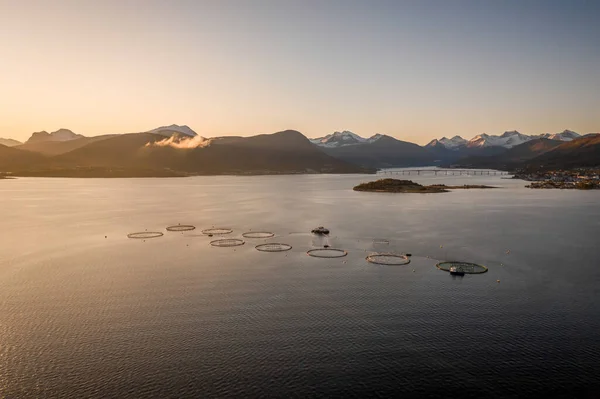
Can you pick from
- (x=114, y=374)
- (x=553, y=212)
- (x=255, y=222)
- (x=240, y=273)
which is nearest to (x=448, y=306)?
(x=240, y=273)

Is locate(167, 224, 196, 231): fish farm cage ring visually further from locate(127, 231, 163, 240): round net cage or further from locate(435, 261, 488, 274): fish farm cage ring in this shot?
locate(435, 261, 488, 274): fish farm cage ring

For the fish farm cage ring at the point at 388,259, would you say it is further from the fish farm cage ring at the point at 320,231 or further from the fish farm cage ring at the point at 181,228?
the fish farm cage ring at the point at 181,228

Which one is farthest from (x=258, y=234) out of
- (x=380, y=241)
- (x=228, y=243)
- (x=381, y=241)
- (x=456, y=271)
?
(x=456, y=271)

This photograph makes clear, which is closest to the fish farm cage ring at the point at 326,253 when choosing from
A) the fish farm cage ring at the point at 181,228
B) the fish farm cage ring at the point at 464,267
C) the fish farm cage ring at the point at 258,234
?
the fish farm cage ring at the point at 464,267

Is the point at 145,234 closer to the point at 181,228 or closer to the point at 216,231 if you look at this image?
the point at 181,228

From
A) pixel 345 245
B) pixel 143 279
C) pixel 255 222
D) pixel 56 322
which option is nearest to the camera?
pixel 56 322

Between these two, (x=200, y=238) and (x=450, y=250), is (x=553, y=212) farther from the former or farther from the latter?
(x=200, y=238)
